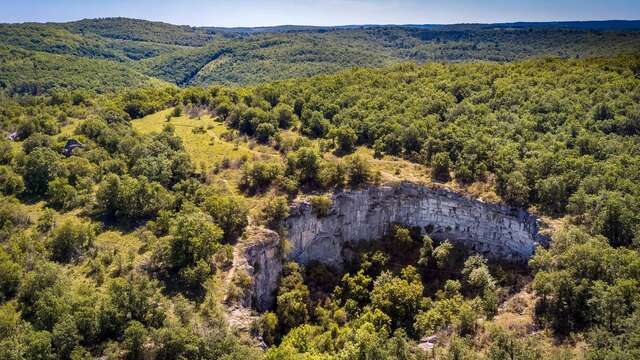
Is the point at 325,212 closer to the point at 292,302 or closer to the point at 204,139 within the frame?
the point at 292,302

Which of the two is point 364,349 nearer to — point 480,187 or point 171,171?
point 480,187

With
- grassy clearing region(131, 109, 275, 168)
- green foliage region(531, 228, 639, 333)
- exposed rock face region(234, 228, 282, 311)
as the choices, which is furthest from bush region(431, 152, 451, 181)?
grassy clearing region(131, 109, 275, 168)

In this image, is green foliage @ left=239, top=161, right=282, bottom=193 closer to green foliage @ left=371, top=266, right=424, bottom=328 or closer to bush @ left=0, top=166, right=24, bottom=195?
green foliage @ left=371, top=266, right=424, bottom=328

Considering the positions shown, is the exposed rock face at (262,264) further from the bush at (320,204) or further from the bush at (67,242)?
the bush at (67,242)

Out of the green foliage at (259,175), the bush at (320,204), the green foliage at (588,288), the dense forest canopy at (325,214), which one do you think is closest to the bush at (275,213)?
the dense forest canopy at (325,214)

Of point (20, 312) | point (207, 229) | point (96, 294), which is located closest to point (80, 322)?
point (96, 294)

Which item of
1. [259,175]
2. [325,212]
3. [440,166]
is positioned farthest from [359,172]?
[259,175]
